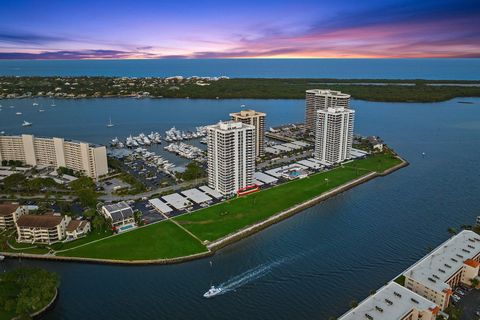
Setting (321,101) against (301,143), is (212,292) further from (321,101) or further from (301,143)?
(321,101)

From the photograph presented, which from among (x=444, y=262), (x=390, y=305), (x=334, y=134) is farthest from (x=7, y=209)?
(x=334, y=134)

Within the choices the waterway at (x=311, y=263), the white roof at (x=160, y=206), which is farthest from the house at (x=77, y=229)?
the white roof at (x=160, y=206)

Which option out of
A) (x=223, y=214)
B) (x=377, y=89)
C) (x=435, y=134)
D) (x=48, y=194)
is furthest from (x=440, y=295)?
(x=377, y=89)

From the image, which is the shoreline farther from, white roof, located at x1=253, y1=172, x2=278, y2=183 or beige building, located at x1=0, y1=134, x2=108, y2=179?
beige building, located at x1=0, y1=134, x2=108, y2=179

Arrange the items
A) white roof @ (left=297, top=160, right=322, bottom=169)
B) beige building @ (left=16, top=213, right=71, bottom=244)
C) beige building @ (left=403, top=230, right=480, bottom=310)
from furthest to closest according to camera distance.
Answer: white roof @ (left=297, top=160, right=322, bottom=169), beige building @ (left=16, top=213, right=71, bottom=244), beige building @ (left=403, top=230, right=480, bottom=310)

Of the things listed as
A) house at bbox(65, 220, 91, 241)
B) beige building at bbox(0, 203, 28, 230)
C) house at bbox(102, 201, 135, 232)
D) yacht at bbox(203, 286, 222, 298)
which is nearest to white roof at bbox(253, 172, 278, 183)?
house at bbox(102, 201, 135, 232)

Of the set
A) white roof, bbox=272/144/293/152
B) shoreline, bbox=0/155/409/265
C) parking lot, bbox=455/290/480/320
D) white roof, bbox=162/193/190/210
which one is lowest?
parking lot, bbox=455/290/480/320
